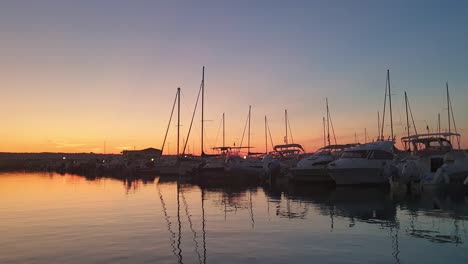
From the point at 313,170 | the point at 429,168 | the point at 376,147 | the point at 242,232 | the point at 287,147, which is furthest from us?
the point at 287,147

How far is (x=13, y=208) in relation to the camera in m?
29.2

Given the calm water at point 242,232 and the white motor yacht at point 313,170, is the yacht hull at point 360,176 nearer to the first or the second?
the white motor yacht at point 313,170

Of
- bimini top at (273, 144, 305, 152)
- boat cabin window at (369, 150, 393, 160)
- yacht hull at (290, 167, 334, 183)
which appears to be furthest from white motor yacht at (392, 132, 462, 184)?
bimini top at (273, 144, 305, 152)

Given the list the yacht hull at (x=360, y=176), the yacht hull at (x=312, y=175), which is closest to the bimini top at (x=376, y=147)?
the yacht hull at (x=360, y=176)

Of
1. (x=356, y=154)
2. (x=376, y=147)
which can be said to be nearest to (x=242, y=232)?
(x=356, y=154)

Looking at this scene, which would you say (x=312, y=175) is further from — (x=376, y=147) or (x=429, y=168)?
(x=429, y=168)

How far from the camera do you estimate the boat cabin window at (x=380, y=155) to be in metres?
41.6

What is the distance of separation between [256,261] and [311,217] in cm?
1004

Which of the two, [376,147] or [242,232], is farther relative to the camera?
[376,147]

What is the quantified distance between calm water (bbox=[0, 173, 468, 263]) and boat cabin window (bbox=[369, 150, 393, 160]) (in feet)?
35.6

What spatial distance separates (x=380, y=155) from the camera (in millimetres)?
41969

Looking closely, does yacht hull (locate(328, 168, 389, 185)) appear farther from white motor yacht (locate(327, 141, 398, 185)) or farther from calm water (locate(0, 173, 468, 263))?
calm water (locate(0, 173, 468, 263))

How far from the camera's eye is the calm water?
14180 millimetres

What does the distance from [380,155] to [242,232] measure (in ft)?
89.1
